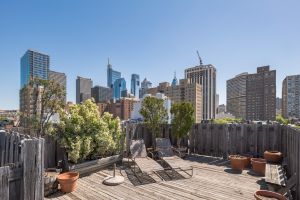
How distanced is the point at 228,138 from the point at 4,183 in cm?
840

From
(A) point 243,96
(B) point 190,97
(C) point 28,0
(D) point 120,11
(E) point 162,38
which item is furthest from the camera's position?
(A) point 243,96

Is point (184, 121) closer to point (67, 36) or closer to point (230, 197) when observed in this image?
point (230, 197)

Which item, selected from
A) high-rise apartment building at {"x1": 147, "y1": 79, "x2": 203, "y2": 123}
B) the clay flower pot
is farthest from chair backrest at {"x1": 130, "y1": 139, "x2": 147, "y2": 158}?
high-rise apartment building at {"x1": 147, "y1": 79, "x2": 203, "y2": 123}

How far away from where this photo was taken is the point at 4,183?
3.45 m

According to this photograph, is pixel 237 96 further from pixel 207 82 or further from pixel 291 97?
pixel 291 97

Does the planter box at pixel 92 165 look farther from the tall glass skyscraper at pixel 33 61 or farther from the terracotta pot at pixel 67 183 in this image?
the tall glass skyscraper at pixel 33 61

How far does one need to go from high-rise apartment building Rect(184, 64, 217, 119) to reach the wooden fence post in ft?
482

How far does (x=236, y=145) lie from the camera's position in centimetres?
910

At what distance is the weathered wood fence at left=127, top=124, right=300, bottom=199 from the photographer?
840 cm

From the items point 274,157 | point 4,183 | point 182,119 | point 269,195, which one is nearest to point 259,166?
point 274,157

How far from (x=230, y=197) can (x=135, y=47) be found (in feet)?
66.9

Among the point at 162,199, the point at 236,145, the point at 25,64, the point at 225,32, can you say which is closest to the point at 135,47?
the point at 225,32

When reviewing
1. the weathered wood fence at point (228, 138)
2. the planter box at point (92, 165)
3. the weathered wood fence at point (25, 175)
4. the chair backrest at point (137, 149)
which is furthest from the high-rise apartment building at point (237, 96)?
the weathered wood fence at point (25, 175)

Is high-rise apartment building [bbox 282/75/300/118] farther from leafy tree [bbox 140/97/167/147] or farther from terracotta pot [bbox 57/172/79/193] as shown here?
terracotta pot [bbox 57/172/79/193]
